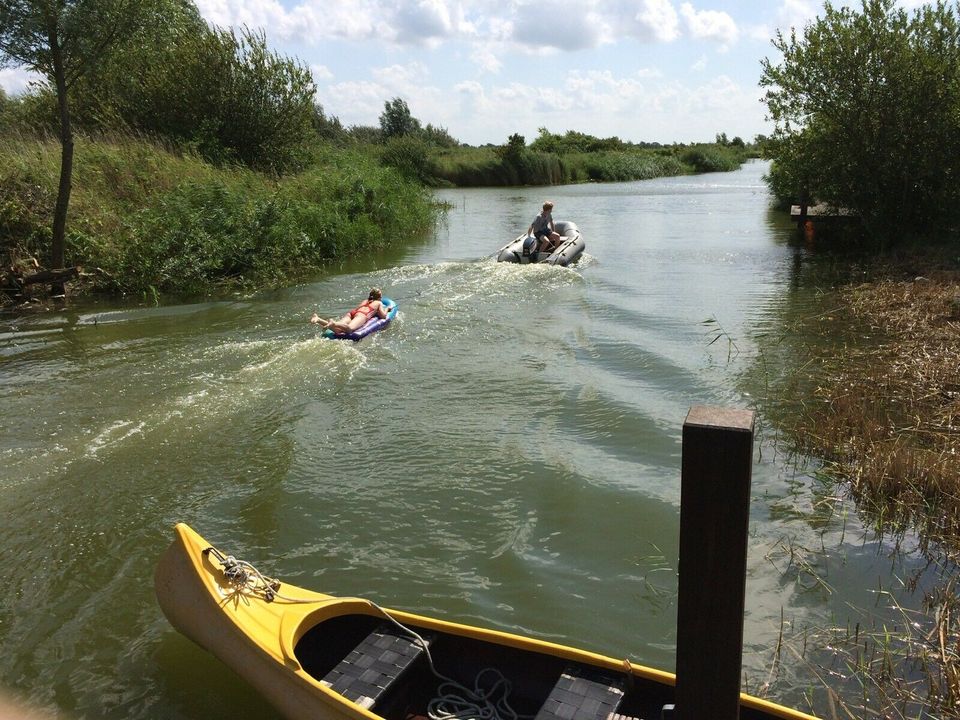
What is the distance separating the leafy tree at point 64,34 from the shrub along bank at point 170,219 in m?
1.62

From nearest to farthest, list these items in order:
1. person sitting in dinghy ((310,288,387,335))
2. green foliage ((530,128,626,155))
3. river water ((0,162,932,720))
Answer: river water ((0,162,932,720)) < person sitting in dinghy ((310,288,387,335)) < green foliage ((530,128,626,155))

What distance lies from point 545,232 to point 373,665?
1488 cm

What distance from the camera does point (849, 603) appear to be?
4820 mm

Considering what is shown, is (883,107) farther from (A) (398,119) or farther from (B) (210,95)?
(A) (398,119)

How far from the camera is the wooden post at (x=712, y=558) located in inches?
91.1

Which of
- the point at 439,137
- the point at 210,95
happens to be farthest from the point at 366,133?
the point at 210,95

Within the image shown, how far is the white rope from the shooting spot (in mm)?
3521

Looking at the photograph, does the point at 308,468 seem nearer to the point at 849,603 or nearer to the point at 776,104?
the point at 849,603

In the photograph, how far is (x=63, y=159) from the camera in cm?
1244

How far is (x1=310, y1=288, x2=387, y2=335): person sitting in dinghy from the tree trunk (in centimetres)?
490

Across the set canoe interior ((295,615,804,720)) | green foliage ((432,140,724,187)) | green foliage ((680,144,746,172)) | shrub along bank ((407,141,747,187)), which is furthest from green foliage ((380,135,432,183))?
green foliage ((680,144,746,172))

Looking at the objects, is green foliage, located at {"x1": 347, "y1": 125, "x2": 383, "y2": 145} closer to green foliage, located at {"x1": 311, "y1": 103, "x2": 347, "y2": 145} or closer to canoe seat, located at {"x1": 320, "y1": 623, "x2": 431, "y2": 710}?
green foliage, located at {"x1": 311, "y1": 103, "x2": 347, "y2": 145}

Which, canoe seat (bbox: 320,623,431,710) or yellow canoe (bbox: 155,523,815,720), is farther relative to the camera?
canoe seat (bbox: 320,623,431,710)

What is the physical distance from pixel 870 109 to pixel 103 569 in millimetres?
16955
